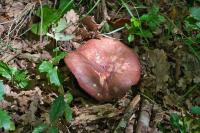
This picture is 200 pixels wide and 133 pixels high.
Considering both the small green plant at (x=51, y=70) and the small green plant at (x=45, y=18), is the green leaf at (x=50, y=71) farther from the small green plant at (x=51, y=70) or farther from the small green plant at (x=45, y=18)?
the small green plant at (x=45, y=18)

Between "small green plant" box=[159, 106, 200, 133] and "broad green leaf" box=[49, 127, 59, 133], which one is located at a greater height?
"broad green leaf" box=[49, 127, 59, 133]

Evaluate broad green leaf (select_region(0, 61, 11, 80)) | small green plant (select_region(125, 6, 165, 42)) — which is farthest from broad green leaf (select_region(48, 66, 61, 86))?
small green plant (select_region(125, 6, 165, 42))

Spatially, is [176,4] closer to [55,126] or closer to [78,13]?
[78,13]

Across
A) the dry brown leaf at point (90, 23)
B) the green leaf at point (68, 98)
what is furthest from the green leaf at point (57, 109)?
the dry brown leaf at point (90, 23)

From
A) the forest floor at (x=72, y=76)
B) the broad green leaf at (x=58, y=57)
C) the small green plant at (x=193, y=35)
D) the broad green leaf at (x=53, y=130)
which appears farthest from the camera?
the small green plant at (x=193, y=35)

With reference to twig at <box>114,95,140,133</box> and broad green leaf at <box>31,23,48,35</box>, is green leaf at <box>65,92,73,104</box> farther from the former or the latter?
broad green leaf at <box>31,23,48,35</box>
